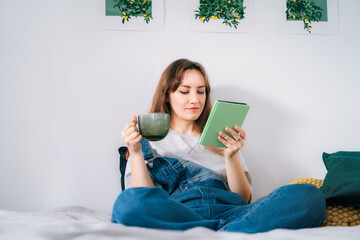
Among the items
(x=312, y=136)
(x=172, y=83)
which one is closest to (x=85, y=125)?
(x=172, y=83)

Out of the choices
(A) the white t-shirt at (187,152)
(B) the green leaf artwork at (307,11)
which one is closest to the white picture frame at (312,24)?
(B) the green leaf artwork at (307,11)

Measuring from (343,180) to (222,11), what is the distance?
3.79 feet

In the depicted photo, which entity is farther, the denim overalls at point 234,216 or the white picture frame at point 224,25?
the white picture frame at point 224,25

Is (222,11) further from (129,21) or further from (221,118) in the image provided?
(221,118)

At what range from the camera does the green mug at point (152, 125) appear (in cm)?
107

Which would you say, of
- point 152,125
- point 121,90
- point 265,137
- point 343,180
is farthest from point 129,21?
point 343,180

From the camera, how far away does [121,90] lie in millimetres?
1621

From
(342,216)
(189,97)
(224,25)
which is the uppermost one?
(224,25)

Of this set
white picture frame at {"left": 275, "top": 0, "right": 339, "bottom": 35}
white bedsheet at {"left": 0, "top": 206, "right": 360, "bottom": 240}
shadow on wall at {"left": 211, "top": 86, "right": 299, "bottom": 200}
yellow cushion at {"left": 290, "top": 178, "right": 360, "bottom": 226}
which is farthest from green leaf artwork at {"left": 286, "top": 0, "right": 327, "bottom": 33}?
white bedsheet at {"left": 0, "top": 206, "right": 360, "bottom": 240}

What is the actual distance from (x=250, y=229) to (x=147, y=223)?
0.30m

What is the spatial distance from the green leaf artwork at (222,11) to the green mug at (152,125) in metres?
0.87

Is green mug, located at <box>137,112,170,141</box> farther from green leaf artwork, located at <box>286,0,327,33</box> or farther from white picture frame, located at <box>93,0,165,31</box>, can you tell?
green leaf artwork, located at <box>286,0,327,33</box>

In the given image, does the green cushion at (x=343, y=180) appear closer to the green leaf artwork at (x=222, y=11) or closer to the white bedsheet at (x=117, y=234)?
the white bedsheet at (x=117, y=234)

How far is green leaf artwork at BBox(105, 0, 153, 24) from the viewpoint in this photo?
1624 millimetres
